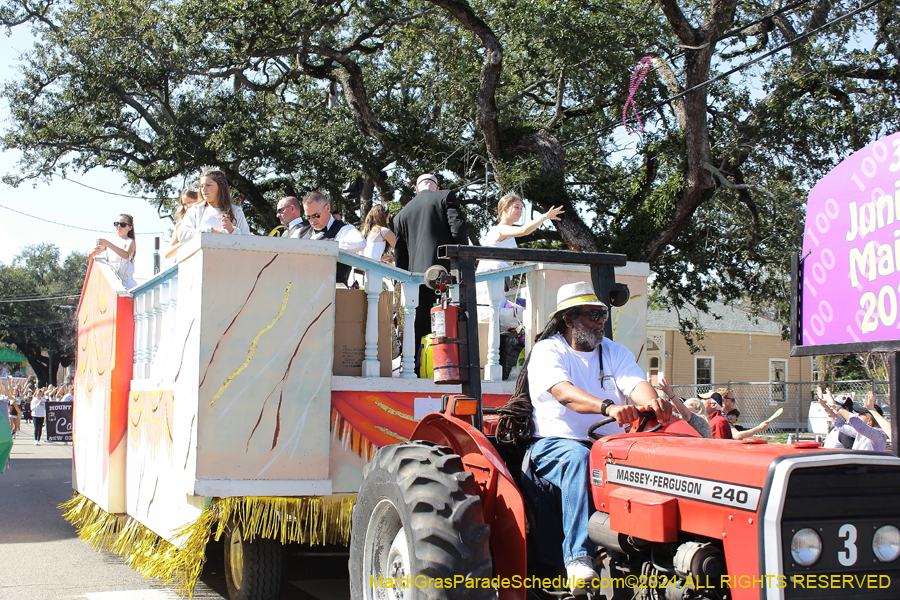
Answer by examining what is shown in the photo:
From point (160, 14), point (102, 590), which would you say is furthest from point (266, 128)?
point (102, 590)

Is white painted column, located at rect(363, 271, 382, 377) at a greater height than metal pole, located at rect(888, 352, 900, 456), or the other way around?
white painted column, located at rect(363, 271, 382, 377)

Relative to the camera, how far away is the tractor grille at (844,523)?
2.64 m

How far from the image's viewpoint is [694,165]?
49.0 feet

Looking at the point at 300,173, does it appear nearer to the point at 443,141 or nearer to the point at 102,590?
the point at 443,141

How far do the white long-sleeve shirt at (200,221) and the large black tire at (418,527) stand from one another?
298 cm

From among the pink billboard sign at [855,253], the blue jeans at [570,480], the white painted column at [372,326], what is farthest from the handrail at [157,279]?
the pink billboard sign at [855,253]

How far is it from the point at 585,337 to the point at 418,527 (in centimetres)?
127

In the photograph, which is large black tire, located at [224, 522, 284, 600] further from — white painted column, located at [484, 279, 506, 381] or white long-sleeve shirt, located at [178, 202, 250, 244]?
white long-sleeve shirt, located at [178, 202, 250, 244]

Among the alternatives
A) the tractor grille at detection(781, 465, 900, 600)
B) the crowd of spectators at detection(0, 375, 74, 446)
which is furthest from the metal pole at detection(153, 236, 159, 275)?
the crowd of spectators at detection(0, 375, 74, 446)

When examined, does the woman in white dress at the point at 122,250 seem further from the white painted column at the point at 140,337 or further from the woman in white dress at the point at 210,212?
the woman in white dress at the point at 210,212

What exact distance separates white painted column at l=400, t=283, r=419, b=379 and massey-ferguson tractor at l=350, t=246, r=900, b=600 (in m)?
1.25

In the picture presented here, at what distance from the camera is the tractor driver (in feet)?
11.1

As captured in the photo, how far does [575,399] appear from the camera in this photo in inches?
141

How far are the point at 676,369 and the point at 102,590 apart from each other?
35.1m
